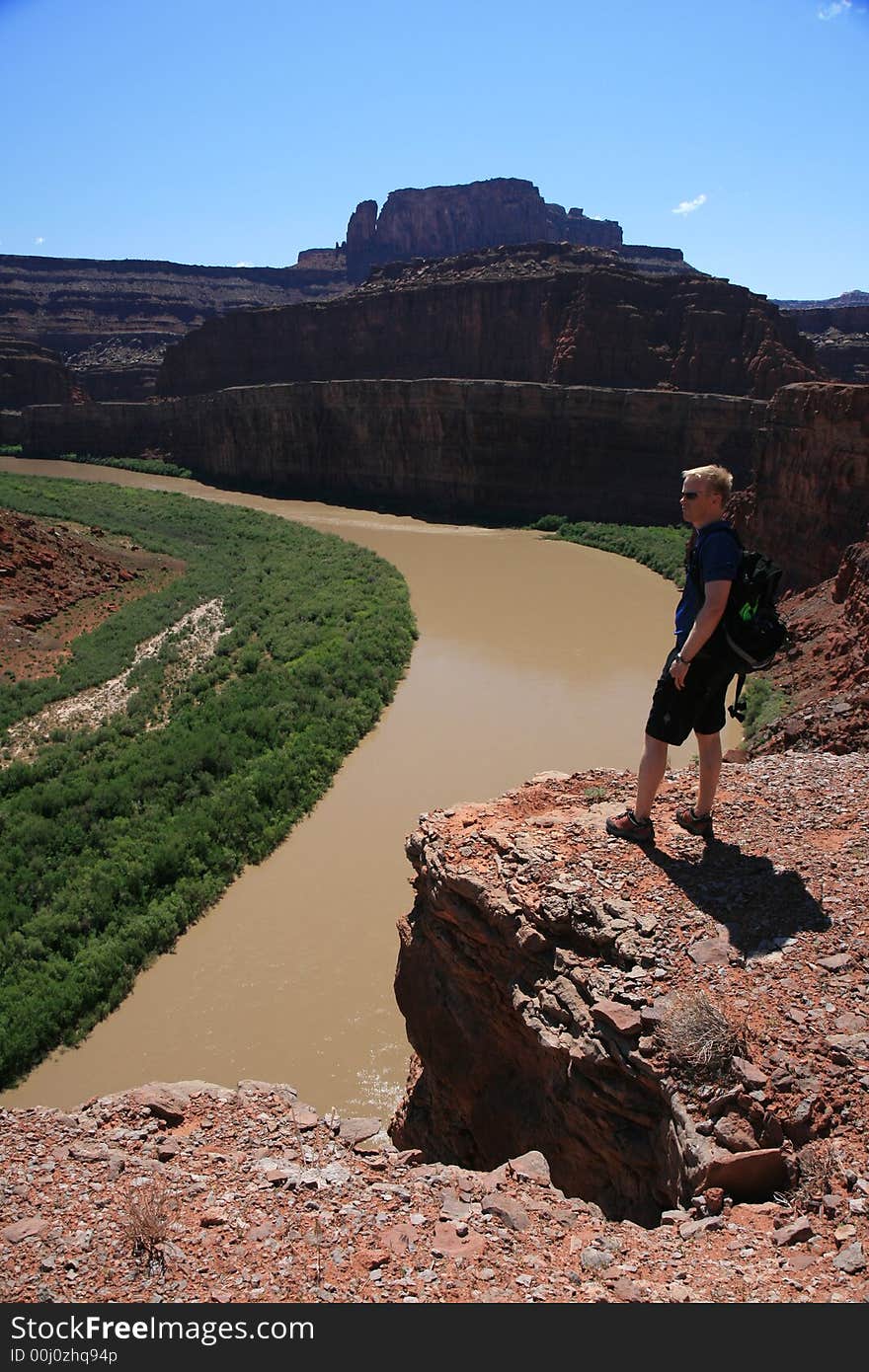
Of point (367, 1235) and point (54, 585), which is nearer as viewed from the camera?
point (367, 1235)

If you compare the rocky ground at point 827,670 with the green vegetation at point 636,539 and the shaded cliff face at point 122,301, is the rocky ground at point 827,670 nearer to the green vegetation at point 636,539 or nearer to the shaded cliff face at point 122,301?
the green vegetation at point 636,539

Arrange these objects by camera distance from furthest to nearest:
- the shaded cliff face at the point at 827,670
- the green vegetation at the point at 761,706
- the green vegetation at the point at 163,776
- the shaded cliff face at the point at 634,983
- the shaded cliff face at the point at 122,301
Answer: the shaded cliff face at the point at 122,301
the green vegetation at the point at 761,706
the shaded cliff face at the point at 827,670
the green vegetation at the point at 163,776
the shaded cliff face at the point at 634,983

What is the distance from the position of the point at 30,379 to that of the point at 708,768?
72776mm

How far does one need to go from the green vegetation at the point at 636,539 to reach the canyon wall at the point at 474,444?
4.67ft

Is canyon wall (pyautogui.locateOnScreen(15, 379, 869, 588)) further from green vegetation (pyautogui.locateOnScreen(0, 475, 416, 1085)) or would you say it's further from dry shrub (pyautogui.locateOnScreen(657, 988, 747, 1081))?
dry shrub (pyautogui.locateOnScreen(657, 988, 747, 1081))

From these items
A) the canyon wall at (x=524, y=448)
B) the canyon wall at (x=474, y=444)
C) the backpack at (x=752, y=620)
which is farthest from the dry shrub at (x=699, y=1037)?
the canyon wall at (x=474, y=444)

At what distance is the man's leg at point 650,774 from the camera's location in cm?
523

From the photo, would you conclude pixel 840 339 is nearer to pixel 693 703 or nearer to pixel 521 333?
pixel 521 333

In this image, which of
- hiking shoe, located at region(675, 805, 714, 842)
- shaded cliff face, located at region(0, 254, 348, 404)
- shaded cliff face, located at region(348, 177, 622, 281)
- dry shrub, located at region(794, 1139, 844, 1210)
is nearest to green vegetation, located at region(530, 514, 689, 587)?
hiking shoe, located at region(675, 805, 714, 842)

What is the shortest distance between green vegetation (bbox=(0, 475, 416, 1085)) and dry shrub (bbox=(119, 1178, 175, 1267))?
5.35 m

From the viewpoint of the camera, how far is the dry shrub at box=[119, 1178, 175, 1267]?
3318 mm

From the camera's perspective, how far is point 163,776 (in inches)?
531

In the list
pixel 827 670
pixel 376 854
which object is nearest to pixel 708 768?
pixel 376 854

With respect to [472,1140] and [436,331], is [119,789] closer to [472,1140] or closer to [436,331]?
[472,1140]
